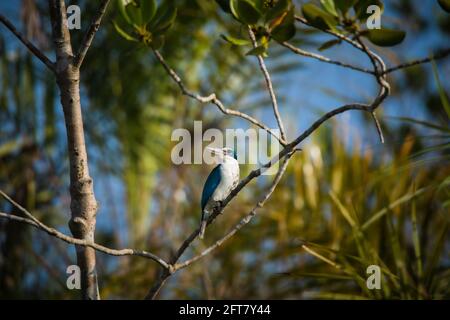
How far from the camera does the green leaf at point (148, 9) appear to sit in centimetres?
192

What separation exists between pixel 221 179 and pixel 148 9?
81 centimetres

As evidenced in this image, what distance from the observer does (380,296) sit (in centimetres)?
267

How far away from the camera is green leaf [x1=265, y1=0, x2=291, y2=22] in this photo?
5.49ft

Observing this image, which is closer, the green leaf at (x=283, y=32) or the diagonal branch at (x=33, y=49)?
the green leaf at (x=283, y=32)

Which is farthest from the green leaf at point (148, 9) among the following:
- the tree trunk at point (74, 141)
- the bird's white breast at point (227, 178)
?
the bird's white breast at point (227, 178)

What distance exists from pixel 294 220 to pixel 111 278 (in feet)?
4.00

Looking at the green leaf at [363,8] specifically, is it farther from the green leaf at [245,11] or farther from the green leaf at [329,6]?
the green leaf at [245,11]

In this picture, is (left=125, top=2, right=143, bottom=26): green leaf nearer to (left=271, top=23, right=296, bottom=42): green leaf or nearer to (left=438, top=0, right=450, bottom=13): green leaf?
(left=271, top=23, right=296, bottom=42): green leaf

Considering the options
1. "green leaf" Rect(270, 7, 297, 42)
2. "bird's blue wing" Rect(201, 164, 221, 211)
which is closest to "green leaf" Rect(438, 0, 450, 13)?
"green leaf" Rect(270, 7, 297, 42)

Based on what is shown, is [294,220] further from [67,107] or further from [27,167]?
[67,107]

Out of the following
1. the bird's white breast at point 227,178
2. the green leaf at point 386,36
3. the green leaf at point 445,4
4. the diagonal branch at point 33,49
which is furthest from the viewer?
the bird's white breast at point 227,178

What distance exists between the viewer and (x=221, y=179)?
8.13 ft

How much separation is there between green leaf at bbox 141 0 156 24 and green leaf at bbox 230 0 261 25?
294mm

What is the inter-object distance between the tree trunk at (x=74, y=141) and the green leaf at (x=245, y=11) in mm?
544
